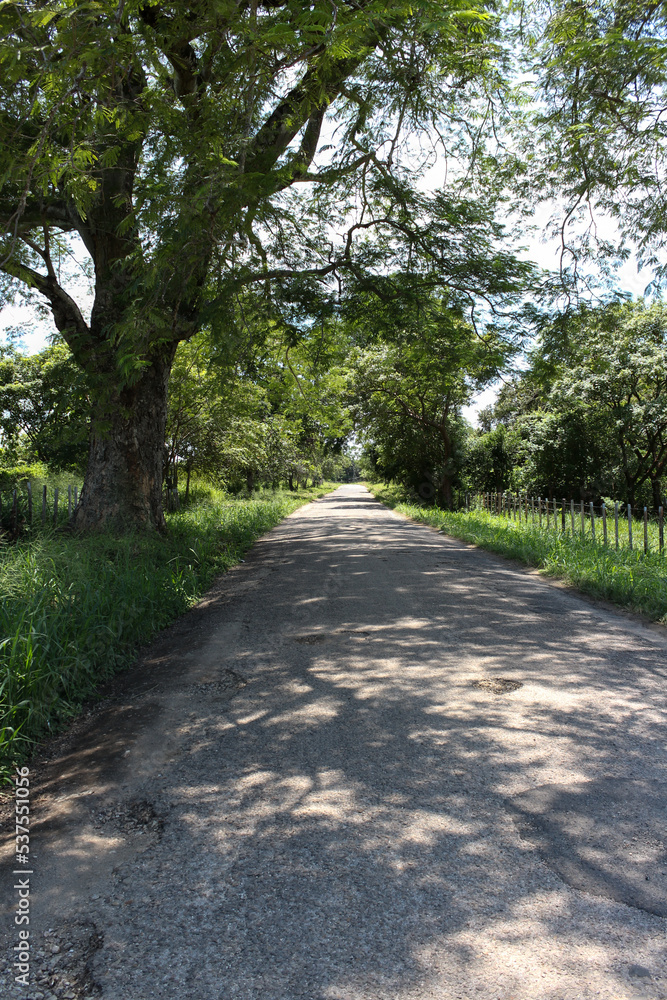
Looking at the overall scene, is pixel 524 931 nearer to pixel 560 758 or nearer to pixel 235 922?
pixel 235 922

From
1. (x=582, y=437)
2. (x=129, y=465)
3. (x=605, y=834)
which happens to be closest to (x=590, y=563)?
(x=605, y=834)

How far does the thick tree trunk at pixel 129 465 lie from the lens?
387 inches

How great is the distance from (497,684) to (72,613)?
3498 mm

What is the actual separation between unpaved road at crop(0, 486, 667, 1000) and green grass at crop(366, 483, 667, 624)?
62.4 inches

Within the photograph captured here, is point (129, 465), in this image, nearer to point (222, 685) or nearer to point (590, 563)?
point (222, 685)

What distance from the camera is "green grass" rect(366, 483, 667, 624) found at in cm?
748

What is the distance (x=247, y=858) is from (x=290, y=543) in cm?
1230

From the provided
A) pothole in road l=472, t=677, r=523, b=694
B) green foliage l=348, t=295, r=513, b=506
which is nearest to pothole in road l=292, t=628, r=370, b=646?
pothole in road l=472, t=677, r=523, b=694

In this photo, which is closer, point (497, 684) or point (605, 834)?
point (605, 834)

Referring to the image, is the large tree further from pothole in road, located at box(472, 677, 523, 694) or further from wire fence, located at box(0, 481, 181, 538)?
pothole in road, located at box(472, 677, 523, 694)

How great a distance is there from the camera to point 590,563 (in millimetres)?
9328

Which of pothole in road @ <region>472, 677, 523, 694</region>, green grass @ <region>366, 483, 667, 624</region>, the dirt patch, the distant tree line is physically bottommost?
the dirt patch

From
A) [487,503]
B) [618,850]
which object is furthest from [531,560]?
[487,503]

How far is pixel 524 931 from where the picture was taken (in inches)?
89.9
